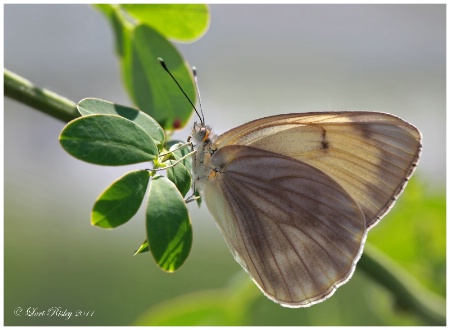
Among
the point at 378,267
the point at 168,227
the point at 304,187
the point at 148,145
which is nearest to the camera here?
the point at 168,227

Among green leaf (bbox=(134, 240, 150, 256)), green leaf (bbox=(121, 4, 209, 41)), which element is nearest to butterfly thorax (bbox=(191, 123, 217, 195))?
green leaf (bbox=(121, 4, 209, 41))

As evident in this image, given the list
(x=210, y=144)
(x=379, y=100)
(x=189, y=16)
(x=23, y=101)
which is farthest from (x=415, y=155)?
(x=379, y=100)

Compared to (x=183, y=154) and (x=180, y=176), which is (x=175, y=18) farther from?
(x=180, y=176)

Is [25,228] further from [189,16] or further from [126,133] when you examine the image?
[126,133]

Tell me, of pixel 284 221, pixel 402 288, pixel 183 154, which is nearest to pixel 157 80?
pixel 183 154

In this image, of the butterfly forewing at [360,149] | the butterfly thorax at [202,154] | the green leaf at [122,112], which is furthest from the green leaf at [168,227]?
the butterfly forewing at [360,149]

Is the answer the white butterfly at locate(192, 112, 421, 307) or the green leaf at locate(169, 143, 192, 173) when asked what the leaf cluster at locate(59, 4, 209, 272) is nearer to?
the green leaf at locate(169, 143, 192, 173)
